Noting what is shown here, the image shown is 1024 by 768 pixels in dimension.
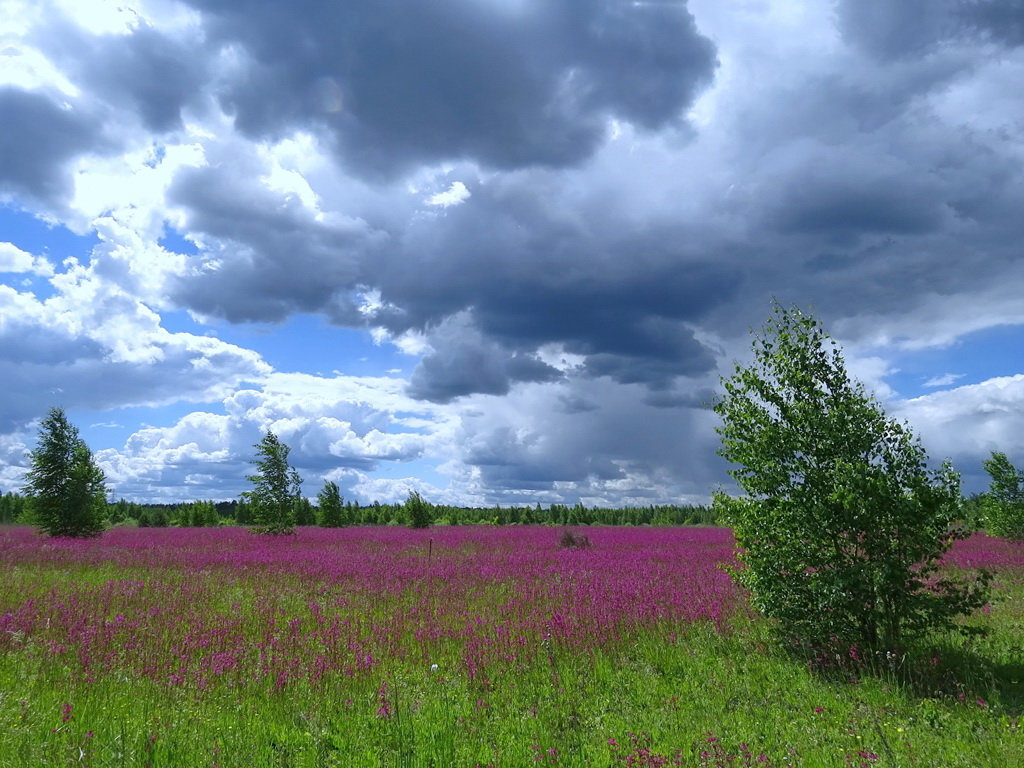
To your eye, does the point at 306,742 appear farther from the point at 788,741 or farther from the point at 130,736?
the point at 788,741

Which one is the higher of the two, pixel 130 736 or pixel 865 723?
pixel 130 736

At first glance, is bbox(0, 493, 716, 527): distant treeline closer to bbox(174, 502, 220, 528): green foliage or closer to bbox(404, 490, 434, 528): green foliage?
bbox(174, 502, 220, 528): green foliage

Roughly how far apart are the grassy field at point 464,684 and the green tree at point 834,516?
2.19 feet

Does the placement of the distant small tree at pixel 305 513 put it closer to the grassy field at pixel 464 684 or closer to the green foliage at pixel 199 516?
the green foliage at pixel 199 516

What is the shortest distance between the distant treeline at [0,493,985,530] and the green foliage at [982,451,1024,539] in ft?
131

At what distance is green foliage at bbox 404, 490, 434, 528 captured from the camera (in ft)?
162

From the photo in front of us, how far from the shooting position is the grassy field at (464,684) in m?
5.59

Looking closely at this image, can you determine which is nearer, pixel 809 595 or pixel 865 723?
pixel 865 723

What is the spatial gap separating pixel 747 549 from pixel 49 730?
8.86m

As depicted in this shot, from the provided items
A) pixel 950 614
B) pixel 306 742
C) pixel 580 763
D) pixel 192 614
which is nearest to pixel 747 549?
pixel 950 614

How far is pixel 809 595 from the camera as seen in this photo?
8.49 m

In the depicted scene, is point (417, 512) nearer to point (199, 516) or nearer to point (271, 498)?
point (271, 498)

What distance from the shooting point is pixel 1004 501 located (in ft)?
120

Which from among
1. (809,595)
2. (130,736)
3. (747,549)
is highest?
(747,549)
